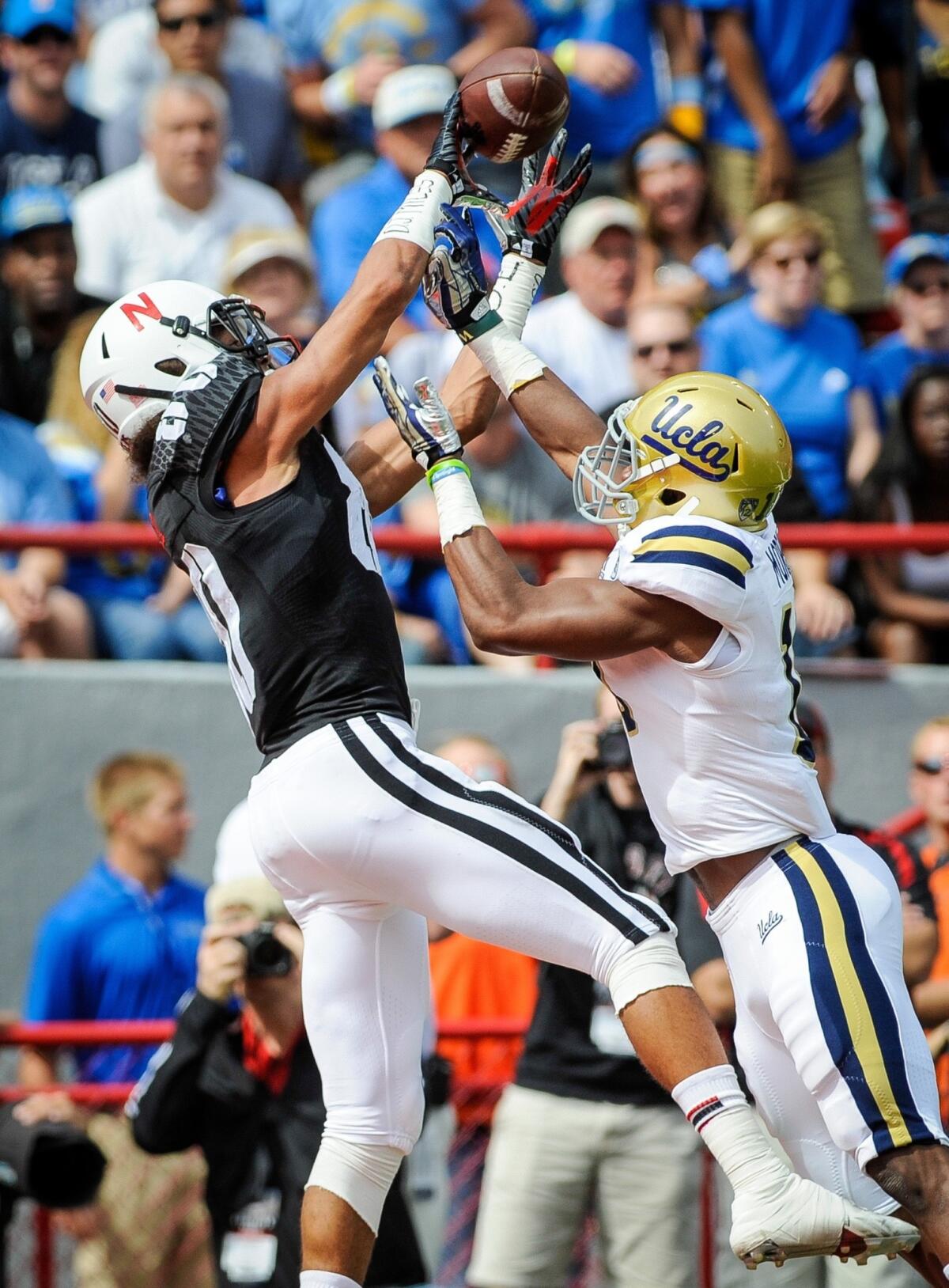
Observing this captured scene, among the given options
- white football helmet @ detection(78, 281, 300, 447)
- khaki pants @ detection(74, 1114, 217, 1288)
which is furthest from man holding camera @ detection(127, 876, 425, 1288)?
white football helmet @ detection(78, 281, 300, 447)

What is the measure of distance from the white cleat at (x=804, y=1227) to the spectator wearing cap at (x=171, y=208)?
5.58 m

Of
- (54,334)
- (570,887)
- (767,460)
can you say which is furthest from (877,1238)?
(54,334)

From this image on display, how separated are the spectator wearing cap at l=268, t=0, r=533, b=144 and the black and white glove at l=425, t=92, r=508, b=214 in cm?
470

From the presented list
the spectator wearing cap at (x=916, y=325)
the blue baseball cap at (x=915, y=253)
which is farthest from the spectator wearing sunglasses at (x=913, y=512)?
the blue baseball cap at (x=915, y=253)

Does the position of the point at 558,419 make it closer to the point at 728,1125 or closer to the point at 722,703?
the point at 722,703

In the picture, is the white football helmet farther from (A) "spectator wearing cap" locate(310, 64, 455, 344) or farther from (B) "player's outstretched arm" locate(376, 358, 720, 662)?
(A) "spectator wearing cap" locate(310, 64, 455, 344)

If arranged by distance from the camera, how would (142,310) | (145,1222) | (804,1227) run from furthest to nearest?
1. (145,1222)
2. (142,310)
3. (804,1227)

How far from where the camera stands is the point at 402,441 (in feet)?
16.5

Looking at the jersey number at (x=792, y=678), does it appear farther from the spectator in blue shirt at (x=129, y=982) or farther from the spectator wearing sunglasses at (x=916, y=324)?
the spectator wearing sunglasses at (x=916, y=324)

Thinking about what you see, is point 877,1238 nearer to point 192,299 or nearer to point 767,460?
point 767,460

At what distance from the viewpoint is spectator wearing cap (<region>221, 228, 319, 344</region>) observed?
7.96 m

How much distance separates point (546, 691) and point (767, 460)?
10.3 ft

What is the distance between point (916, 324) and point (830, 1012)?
5.03 m

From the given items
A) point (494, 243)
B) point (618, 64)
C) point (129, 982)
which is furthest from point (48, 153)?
point (129, 982)
